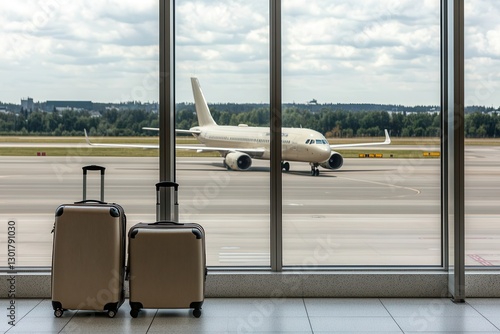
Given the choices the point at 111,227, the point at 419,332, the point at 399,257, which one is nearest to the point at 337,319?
the point at 419,332

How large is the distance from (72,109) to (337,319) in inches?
100

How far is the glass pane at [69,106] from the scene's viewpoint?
585cm

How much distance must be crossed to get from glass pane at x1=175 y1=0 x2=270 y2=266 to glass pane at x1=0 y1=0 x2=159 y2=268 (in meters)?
0.25

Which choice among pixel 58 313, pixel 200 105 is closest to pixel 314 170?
pixel 200 105

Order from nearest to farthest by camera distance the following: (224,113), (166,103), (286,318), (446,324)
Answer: (446,324), (286,318), (166,103), (224,113)

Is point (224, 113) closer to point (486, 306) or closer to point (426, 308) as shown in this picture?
point (426, 308)

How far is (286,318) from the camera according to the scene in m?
5.11

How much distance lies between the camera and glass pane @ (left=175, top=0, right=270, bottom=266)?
231 inches

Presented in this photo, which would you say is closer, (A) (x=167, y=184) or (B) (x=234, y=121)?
(A) (x=167, y=184)

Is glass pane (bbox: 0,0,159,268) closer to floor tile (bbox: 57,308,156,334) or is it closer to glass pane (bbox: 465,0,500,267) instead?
floor tile (bbox: 57,308,156,334)

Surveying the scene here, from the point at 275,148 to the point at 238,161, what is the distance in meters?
0.31

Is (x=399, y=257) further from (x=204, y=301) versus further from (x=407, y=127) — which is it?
(x=204, y=301)

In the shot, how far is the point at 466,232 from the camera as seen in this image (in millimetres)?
5797

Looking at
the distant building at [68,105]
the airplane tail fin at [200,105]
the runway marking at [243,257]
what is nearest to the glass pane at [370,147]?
the runway marking at [243,257]
